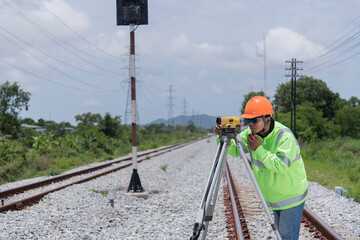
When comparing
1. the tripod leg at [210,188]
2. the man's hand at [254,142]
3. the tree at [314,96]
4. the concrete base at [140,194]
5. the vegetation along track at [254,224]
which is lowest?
the concrete base at [140,194]

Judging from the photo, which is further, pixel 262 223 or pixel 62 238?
pixel 262 223

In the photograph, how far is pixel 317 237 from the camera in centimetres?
498

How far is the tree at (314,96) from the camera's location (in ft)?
171

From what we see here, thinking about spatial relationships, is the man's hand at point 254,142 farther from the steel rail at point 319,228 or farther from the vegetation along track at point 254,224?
the steel rail at point 319,228

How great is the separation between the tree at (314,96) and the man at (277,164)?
49885mm

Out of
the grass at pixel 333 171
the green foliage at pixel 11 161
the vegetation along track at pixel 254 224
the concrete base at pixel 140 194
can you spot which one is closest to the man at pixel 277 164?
the vegetation along track at pixel 254 224

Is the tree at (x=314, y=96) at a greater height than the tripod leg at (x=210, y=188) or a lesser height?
greater

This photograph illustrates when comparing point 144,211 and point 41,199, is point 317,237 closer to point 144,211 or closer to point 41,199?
point 144,211

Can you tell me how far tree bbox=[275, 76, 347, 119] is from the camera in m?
52.0

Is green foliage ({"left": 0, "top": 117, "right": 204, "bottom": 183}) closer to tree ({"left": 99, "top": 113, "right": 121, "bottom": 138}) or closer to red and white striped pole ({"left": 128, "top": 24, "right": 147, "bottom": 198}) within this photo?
tree ({"left": 99, "top": 113, "right": 121, "bottom": 138})

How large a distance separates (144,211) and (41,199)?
2.83 m

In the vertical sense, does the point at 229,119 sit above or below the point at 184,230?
above

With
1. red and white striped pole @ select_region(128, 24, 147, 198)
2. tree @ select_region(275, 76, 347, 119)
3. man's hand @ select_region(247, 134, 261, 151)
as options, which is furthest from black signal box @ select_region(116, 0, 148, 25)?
tree @ select_region(275, 76, 347, 119)

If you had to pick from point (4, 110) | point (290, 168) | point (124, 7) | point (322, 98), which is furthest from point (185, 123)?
point (290, 168)
